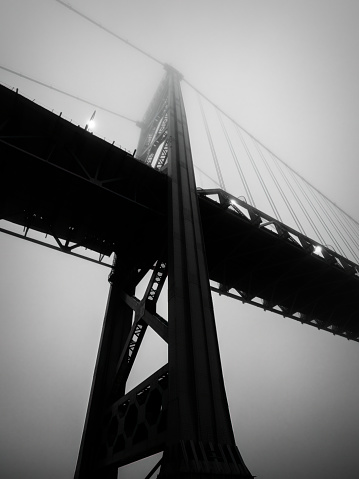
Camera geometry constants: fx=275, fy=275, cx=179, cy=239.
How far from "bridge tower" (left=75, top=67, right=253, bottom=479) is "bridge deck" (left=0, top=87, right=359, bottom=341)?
1255 mm

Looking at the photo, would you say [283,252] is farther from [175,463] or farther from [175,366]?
[175,463]

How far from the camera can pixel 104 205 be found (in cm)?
930

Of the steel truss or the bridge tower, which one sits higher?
the steel truss

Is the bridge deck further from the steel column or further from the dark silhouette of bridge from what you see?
the steel column

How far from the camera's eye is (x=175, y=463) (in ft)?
11.9

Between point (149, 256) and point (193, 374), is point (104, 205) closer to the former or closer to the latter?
point (149, 256)

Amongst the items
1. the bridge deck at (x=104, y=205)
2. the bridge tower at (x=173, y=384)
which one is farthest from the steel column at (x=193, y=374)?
the bridge deck at (x=104, y=205)

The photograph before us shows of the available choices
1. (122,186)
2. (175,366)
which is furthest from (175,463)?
(122,186)

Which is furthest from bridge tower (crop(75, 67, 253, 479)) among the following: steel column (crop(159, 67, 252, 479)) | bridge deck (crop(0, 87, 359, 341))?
bridge deck (crop(0, 87, 359, 341))

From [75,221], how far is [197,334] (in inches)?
272

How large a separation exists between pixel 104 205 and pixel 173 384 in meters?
6.51

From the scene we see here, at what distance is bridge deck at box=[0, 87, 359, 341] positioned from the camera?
8141mm

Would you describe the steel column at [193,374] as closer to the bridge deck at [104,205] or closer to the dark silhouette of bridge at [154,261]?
the dark silhouette of bridge at [154,261]

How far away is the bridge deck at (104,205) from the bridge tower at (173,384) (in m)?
1.26
